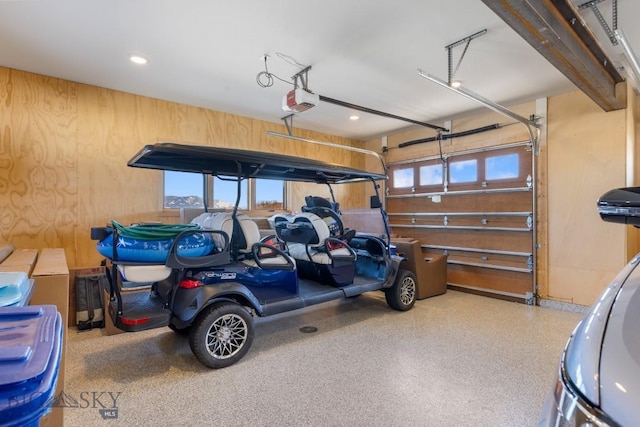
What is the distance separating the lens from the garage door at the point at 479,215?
16.1 feet

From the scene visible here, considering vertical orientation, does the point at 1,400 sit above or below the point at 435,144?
below

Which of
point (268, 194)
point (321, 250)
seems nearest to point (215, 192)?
point (268, 194)

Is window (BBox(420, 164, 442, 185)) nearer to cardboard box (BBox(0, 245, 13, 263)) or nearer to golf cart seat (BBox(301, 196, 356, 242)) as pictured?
golf cart seat (BBox(301, 196, 356, 242))

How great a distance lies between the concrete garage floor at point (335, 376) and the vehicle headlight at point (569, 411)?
1192 millimetres

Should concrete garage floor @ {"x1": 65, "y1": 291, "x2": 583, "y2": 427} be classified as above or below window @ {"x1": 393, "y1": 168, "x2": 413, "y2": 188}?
below

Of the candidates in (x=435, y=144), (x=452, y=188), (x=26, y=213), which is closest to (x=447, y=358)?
(x=452, y=188)

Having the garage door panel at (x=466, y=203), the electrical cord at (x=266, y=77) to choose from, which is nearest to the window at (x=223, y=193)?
the electrical cord at (x=266, y=77)

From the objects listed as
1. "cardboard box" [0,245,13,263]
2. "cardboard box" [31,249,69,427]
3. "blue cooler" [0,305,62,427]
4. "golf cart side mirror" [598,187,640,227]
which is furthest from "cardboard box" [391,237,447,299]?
"cardboard box" [0,245,13,263]

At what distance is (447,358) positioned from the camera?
298 centimetres

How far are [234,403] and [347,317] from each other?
2132 mm

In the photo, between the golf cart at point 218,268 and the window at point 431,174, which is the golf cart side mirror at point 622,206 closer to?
the golf cart at point 218,268

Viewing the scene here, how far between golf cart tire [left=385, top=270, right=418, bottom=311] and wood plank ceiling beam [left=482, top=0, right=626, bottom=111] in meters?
2.87

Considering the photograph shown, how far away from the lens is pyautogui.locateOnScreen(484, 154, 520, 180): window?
502 cm

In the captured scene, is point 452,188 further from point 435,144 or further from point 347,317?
point 347,317
